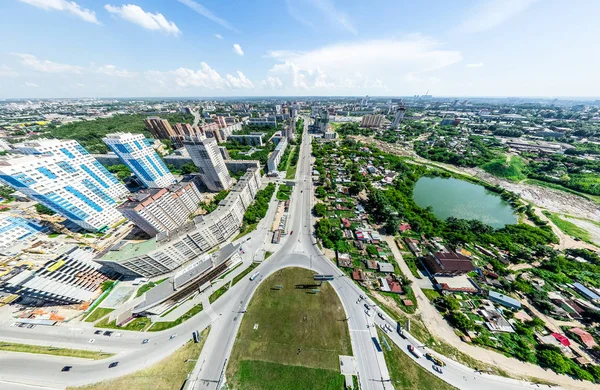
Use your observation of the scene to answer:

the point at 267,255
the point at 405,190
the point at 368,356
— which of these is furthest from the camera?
the point at 405,190

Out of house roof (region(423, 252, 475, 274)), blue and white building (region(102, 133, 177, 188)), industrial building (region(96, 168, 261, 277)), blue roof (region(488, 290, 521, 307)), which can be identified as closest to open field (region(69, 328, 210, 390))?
industrial building (region(96, 168, 261, 277))

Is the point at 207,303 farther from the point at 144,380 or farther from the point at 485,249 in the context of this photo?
the point at 485,249

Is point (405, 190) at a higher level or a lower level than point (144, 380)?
higher

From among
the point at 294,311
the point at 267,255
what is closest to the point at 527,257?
the point at 294,311

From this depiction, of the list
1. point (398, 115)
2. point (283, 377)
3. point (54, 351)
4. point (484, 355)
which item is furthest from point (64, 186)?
point (398, 115)

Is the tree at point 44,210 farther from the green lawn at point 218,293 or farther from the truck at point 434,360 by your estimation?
the truck at point 434,360

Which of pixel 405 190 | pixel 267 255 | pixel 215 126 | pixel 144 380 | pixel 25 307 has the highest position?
pixel 215 126

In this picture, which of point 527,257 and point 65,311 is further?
point 527,257
